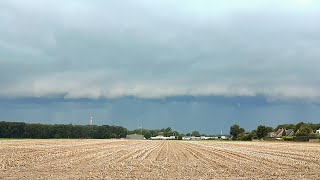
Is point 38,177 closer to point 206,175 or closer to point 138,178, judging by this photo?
point 138,178

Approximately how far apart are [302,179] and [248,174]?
3470mm

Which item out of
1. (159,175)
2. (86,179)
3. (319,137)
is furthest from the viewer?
(319,137)

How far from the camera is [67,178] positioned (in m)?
23.3

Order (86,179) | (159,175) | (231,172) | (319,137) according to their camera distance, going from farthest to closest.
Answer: (319,137)
(231,172)
(159,175)
(86,179)

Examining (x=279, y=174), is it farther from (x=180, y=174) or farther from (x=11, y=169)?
(x=11, y=169)

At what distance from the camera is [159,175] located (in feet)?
82.9

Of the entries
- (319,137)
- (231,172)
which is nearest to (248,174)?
(231,172)

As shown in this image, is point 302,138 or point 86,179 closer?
point 86,179

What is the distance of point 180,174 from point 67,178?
262 inches

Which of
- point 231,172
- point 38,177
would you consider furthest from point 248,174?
point 38,177

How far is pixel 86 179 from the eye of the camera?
22719 mm

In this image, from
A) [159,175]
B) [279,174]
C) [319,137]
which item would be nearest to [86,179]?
[159,175]

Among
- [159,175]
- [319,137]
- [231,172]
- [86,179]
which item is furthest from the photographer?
[319,137]

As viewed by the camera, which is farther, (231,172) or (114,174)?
(231,172)
